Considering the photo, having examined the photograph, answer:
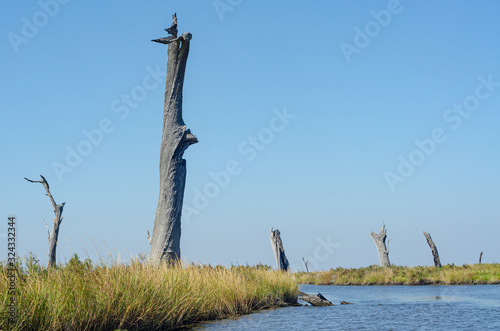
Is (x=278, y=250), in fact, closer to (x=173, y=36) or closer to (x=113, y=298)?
(x=173, y=36)

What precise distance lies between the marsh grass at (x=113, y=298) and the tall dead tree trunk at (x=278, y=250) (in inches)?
423

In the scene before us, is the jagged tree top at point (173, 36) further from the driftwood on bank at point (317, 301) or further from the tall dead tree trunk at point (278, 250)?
the tall dead tree trunk at point (278, 250)

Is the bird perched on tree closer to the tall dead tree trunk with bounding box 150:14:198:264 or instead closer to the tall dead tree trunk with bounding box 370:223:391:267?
the tall dead tree trunk with bounding box 150:14:198:264

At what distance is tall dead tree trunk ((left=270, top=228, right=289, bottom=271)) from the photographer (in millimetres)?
23131

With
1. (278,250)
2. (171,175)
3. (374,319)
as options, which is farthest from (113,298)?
(278,250)

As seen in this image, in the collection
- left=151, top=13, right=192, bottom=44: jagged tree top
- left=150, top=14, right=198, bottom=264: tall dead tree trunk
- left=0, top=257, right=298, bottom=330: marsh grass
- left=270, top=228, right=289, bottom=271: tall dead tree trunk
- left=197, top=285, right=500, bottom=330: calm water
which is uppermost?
left=151, top=13, right=192, bottom=44: jagged tree top

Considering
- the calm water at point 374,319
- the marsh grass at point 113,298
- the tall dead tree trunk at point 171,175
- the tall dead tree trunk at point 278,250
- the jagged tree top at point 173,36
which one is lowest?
the calm water at point 374,319

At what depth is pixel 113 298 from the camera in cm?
818

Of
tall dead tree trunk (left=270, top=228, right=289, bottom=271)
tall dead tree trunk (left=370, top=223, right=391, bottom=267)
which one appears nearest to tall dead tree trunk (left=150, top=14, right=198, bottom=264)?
tall dead tree trunk (left=270, top=228, right=289, bottom=271)

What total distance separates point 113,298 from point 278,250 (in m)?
15.6

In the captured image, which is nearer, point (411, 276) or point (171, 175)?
point (171, 175)

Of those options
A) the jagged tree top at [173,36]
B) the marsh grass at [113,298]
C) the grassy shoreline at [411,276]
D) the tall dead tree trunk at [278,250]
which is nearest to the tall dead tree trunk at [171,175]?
the jagged tree top at [173,36]

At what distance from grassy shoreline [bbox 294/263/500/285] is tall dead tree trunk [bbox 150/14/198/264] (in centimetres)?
1644

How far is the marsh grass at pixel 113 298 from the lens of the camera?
7.18 meters
